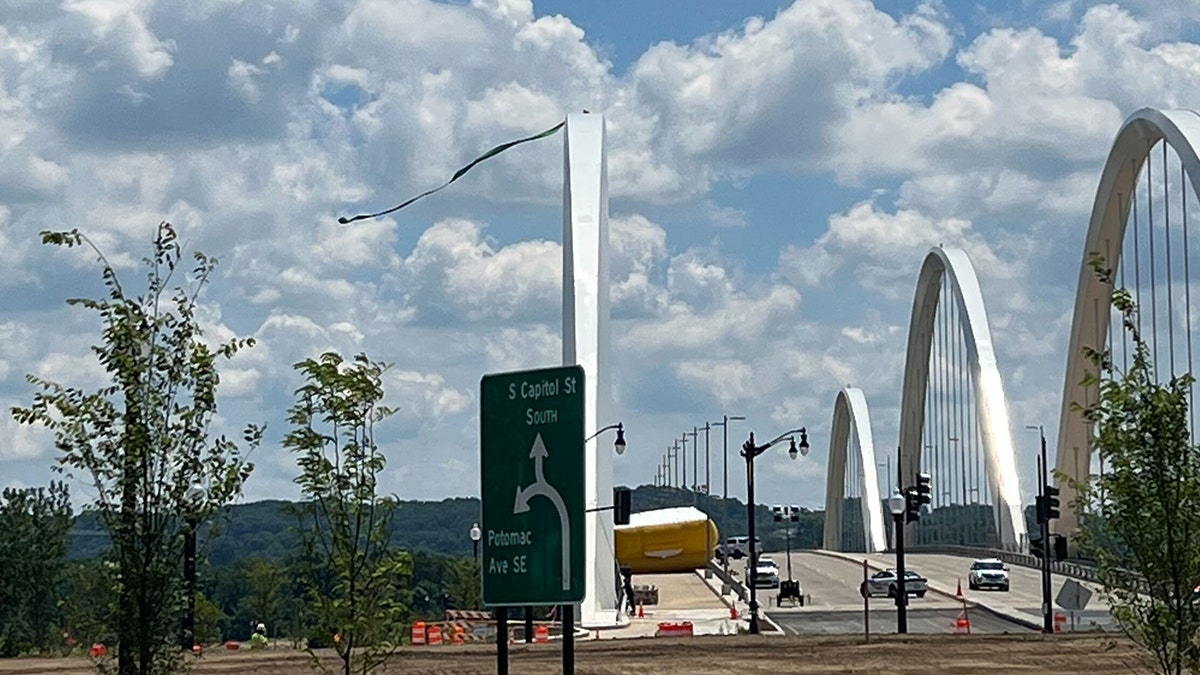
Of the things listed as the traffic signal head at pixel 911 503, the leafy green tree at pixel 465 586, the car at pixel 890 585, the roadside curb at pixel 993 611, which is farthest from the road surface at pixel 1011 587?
the leafy green tree at pixel 465 586

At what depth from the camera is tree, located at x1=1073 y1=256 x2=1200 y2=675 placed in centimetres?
1970

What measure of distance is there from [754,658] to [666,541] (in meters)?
44.5

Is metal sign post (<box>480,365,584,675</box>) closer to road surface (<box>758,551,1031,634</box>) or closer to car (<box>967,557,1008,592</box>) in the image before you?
road surface (<box>758,551,1031,634</box>)

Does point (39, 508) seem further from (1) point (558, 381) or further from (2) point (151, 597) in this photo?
(1) point (558, 381)

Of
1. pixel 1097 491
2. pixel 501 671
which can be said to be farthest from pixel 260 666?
pixel 501 671

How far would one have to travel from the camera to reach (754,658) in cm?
4203

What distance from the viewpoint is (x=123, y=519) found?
1630cm

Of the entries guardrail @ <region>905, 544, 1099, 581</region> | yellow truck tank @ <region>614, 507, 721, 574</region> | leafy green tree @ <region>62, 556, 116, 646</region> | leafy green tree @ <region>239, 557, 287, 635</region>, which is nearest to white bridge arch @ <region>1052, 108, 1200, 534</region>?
guardrail @ <region>905, 544, 1099, 581</region>

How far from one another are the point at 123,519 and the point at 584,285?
2105 inches

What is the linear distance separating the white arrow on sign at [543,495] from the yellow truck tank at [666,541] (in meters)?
73.1

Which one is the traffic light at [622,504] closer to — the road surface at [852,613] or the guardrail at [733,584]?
the road surface at [852,613]

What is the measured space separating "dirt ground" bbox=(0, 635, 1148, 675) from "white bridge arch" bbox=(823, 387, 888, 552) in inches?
3352

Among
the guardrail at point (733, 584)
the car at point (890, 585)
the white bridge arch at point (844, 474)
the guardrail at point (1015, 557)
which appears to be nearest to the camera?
the guardrail at point (733, 584)

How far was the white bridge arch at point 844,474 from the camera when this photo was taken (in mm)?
134250
